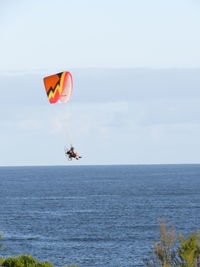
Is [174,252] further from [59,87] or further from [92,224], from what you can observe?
[92,224]

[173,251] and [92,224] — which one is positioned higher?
[92,224]

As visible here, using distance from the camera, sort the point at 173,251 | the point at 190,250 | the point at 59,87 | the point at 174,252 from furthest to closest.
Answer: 1. the point at 59,87
2. the point at 173,251
3. the point at 190,250
4. the point at 174,252

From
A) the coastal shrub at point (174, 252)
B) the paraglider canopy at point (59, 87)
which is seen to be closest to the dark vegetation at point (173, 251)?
the coastal shrub at point (174, 252)

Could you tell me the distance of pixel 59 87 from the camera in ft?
153

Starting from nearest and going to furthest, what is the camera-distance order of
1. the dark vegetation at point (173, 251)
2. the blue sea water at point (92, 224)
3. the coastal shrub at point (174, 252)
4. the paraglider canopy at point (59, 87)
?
the dark vegetation at point (173, 251) → the coastal shrub at point (174, 252) → the paraglider canopy at point (59, 87) → the blue sea water at point (92, 224)

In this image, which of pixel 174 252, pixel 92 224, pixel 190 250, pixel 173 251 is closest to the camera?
pixel 174 252

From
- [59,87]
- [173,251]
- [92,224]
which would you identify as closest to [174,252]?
[173,251]

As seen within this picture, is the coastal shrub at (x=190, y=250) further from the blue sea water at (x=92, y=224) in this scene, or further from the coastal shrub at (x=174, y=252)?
the blue sea water at (x=92, y=224)

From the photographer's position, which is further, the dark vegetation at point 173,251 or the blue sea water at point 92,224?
the blue sea water at point 92,224

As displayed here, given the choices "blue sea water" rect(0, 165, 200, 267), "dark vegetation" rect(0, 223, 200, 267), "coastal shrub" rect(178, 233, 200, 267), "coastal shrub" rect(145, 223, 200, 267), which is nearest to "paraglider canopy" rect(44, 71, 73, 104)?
"dark vegetation" rect(0, 223, 200, 267)

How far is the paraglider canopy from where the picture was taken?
1832 inches

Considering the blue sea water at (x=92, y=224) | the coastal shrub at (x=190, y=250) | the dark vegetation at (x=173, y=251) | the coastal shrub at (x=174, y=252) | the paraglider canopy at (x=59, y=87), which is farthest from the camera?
the blue sea water at (x=92, y=224)

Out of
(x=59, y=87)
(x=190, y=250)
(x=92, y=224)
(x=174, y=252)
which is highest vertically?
(x=59, y=87)

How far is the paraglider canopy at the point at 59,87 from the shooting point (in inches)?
1832
